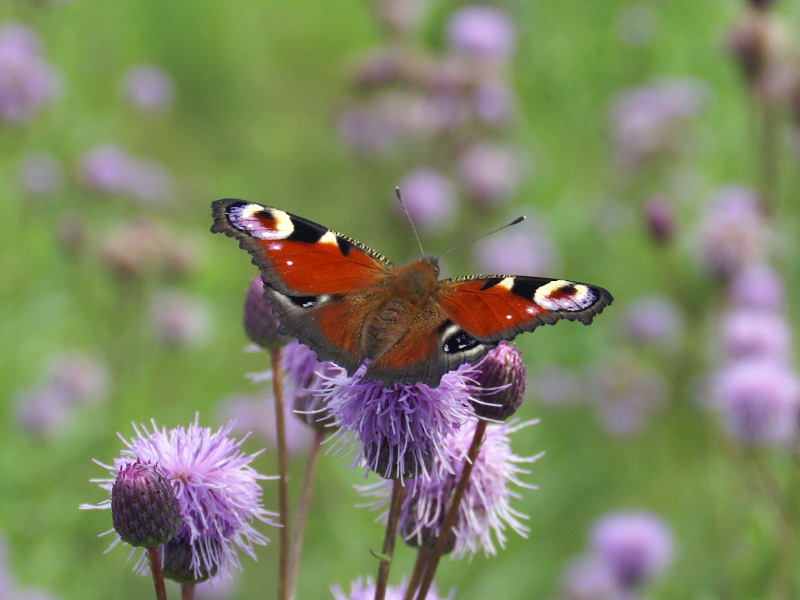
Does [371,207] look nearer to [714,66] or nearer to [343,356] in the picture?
[714,66]

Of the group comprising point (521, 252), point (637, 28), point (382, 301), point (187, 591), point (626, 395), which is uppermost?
point (637, 28)

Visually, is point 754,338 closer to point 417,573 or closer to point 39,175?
point 417,573

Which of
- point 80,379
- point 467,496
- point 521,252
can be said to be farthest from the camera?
point 521,252

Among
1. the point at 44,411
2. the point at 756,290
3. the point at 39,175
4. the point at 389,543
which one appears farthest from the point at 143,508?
the point at 39,175

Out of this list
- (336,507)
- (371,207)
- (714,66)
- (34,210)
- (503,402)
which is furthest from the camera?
(714,66)

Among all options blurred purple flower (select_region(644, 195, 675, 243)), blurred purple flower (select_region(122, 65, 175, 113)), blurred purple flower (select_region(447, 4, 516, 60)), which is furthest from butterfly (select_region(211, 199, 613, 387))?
blurred purple flower (select_region(122, 65, 175, 113))

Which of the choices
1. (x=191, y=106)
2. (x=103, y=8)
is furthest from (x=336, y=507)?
(x=103, y=8)
